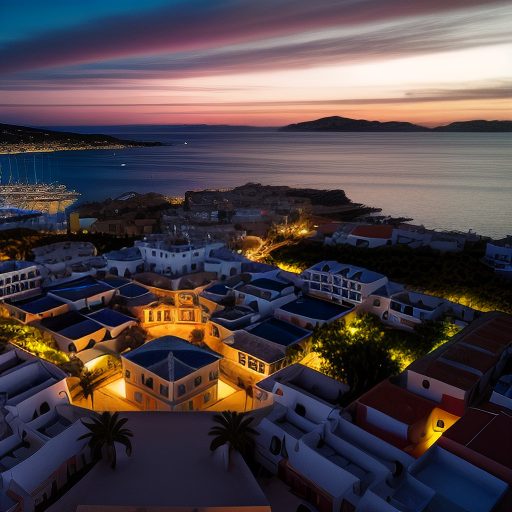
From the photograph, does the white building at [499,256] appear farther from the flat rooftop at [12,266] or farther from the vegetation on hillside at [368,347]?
the flat rooftop at [12,266]

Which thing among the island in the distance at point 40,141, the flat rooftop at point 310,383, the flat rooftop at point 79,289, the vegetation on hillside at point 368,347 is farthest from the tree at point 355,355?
the island in the distance at point 40,141

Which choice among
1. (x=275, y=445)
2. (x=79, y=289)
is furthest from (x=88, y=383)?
(x=79, y=289)

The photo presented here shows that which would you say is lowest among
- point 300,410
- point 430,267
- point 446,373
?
point 300,410

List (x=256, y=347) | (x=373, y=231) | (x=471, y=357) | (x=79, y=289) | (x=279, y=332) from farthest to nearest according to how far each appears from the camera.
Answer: (x=373, y=231), (x=79, y=289), (x=279, y=332), (x=256, y=347), (x=471, y=357)

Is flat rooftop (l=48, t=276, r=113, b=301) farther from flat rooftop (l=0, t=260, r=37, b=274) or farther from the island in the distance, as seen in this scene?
the island in the distance

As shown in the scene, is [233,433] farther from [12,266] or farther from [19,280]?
[12,266]

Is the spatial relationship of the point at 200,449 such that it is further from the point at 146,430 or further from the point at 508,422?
the point at 508,422
